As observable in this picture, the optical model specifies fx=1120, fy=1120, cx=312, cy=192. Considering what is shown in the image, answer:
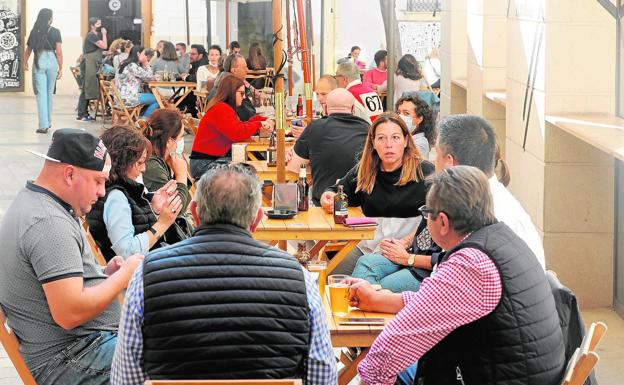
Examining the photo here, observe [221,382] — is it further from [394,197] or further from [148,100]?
[148,100]

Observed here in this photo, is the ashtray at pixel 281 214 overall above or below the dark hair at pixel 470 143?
below

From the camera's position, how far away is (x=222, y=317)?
9.71ft

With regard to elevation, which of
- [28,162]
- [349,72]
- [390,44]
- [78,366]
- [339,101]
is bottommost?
[28,162]

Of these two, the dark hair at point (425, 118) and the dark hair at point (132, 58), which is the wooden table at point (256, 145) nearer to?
the dark hair at point (425, 118)

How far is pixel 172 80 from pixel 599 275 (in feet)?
34.6

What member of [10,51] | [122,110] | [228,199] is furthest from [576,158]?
[10,51]

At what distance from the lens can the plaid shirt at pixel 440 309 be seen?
10.3 ft

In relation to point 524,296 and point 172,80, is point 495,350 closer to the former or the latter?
point 524,296

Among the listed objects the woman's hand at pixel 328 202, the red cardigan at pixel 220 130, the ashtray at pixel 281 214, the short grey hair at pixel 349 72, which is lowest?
the ashtray at pixel 281 214

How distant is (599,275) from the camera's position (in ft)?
22.0

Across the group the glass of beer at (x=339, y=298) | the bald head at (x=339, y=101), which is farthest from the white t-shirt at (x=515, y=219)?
the bald head at (x=339, y=101)

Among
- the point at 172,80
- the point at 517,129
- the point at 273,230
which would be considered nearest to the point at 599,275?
the point at 517,129

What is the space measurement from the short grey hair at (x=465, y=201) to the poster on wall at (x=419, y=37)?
58.4 ft

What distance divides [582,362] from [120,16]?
22.7 meters
